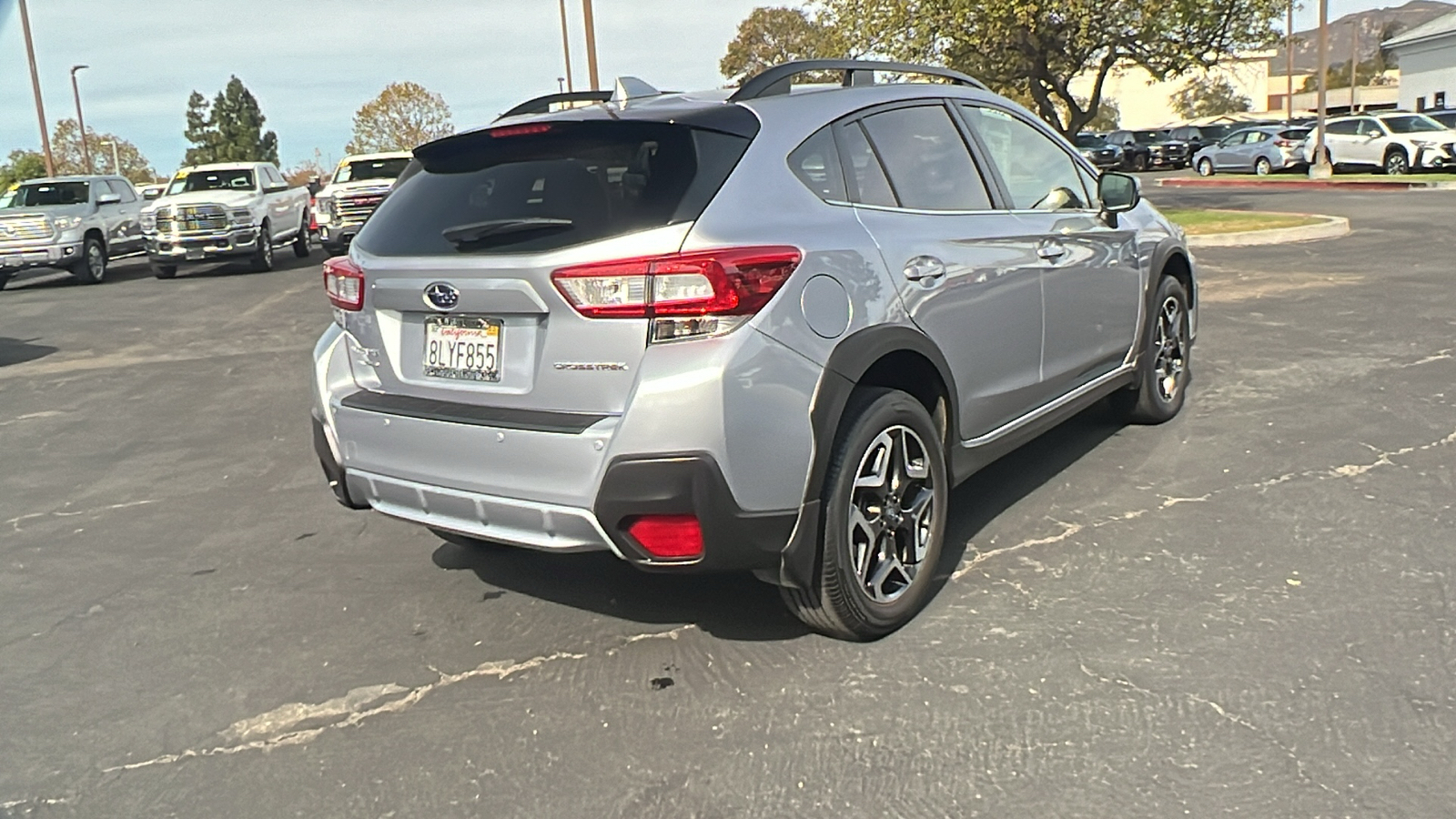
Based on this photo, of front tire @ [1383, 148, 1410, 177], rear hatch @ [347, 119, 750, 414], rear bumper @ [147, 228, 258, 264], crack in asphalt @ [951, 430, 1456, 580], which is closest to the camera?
rear hatch @ [347, 119, 750, 414]

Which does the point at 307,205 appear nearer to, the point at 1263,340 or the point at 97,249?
the point at 97,249

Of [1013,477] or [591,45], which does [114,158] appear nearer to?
[591,45]

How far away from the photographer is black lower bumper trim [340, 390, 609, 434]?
3.34 meters

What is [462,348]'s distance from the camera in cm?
361

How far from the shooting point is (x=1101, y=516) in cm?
482

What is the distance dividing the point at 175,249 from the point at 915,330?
17.7m

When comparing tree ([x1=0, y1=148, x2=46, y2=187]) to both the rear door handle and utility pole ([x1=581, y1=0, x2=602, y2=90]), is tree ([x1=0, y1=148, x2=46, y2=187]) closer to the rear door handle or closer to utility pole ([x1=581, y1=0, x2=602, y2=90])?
utility pole ([x1=581, y1=0, x2=602, y2=90])

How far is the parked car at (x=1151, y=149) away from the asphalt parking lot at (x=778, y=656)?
39974mm

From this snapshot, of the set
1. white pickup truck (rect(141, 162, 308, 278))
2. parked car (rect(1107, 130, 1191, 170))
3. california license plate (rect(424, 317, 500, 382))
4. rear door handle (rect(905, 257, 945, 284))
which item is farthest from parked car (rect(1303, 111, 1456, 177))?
california license plate (rect(424, 317, 500, 382))

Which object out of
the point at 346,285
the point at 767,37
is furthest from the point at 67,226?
the point at 767,37

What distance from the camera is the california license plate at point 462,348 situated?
353cm

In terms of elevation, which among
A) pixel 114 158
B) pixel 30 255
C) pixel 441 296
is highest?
pixel 114 158

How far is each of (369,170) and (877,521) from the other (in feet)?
63.9

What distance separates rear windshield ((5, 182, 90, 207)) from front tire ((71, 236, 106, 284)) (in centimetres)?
113
